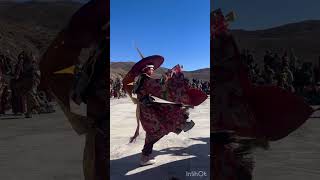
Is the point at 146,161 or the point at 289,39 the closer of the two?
the point at 289,39

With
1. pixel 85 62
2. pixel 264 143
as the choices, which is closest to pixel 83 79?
pixel 85 62

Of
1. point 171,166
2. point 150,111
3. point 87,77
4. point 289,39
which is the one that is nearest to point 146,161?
point 171,166

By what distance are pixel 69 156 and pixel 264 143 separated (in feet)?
4.01

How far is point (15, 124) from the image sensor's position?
272 centimetres

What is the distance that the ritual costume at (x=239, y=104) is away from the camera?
7.89 feet

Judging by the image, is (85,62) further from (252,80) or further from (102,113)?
(252,80)

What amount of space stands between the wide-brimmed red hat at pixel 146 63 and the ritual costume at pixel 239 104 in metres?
0.42

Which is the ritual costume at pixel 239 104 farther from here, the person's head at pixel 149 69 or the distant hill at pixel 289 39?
the person's head at pixel 149 69

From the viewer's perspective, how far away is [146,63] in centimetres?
275

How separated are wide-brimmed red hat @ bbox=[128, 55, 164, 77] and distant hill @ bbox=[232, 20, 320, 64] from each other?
0.55m

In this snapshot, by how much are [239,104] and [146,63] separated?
2.27 ft

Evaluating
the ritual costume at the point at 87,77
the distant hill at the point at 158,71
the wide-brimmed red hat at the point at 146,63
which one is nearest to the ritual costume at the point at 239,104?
the distant hill at the point at 158,71

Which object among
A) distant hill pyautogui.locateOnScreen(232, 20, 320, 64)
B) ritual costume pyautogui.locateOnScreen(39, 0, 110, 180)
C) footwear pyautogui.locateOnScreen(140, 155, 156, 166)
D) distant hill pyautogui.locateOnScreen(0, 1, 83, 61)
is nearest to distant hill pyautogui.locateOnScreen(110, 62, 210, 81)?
ritual costume pyautogui.locateOnScreen(39, 0, 110, 180)

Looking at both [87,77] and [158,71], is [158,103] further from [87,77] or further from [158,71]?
[87,77]
